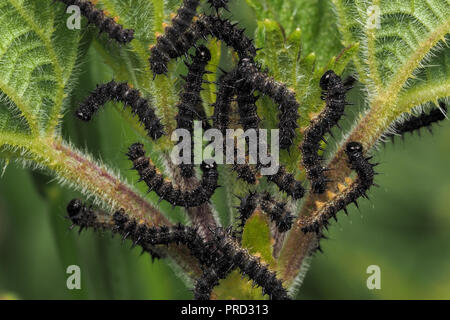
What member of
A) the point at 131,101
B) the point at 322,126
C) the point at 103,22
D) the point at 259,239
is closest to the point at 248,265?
the point at 259,239

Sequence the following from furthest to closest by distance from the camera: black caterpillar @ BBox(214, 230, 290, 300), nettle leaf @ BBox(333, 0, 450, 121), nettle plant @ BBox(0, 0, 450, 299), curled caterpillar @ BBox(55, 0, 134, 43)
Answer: nettle leaf @ BBox(333, 0, 450, 121)
curled caterpillar @ BBox(55, 0, 134, 43)
nettle plant @ BBox(0, 0, 450, 299)
black caterpillar @ BBox(214, 230, 290, 300)

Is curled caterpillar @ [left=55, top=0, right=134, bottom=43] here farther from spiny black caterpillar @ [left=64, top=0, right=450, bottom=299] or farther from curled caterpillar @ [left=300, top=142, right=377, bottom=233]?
curled caterpillar @ [left=300, top=142, right=377, bottom=233]

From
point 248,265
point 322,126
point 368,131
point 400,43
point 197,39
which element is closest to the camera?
point 248,265

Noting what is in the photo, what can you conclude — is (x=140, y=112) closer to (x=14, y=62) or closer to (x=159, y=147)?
(x=159, y=147)

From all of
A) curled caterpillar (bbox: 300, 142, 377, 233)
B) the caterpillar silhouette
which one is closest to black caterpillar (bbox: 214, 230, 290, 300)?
curled caterpillar (bbox: 300, 142, 377, 233)

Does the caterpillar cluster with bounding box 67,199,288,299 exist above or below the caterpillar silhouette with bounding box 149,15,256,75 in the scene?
below

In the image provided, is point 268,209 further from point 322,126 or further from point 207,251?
point 322,126

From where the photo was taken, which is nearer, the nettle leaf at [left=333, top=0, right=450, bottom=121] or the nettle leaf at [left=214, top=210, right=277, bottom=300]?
the nettle leaf at [left=214, top=210, right=277, bottom=300]

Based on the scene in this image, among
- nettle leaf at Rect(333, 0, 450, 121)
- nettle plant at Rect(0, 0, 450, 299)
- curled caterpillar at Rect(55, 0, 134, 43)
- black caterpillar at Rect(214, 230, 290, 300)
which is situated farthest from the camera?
nettle leaf at Rect(333, 0, 450, 121)
